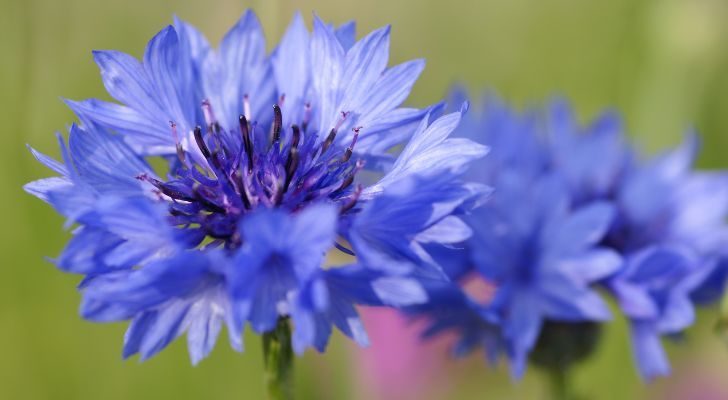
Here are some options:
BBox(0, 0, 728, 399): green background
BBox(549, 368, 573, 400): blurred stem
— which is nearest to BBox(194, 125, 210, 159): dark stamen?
BBox(0, 0, 728, 399): green background

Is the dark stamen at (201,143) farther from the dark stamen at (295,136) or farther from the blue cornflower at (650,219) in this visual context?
the blue cornflower at (650,219)

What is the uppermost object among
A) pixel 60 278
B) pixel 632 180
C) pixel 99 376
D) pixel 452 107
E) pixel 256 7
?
Result: pixel 256 7

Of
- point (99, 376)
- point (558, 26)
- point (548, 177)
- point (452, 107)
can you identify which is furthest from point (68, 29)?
point (558, 26)

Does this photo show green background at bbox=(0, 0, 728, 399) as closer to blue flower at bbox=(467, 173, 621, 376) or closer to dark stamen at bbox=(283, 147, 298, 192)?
blue flower at bbox=(467, 173, 621, 376)

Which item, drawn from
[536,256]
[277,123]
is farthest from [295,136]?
[536,256]

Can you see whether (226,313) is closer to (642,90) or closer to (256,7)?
(256,7)

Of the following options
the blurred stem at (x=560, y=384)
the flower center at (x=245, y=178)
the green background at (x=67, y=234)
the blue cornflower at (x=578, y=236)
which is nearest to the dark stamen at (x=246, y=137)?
the flower center at (x=245, y=178)

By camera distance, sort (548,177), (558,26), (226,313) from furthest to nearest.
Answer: (558,26) → (548,177) → (226,313)
